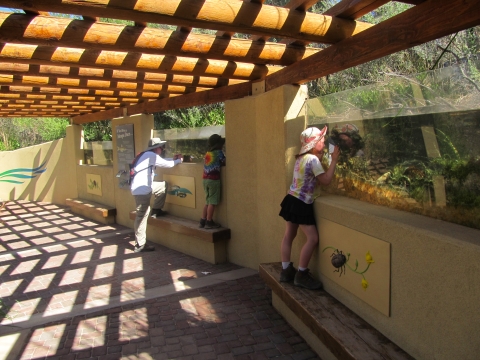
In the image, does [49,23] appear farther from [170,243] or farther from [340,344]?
[170,243]

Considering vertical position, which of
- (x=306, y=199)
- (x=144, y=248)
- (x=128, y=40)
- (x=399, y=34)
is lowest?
(x=144, y=248)

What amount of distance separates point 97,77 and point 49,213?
726 cm

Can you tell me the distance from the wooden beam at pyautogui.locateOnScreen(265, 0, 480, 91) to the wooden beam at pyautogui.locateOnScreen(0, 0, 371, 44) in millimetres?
213

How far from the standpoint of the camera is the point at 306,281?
395cm

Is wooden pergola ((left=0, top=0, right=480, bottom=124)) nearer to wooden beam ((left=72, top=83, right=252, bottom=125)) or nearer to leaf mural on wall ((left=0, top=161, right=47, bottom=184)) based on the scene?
wooden beam ((left=72, top=83, right=252, bottom=125))

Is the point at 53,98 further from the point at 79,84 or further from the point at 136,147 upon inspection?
the point at 79,84

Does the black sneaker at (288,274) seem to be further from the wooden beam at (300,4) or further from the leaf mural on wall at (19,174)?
the leaf mural on wall at (19,174)

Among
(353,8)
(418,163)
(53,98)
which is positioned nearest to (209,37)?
(353,8)

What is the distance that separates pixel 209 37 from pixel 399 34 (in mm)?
1842

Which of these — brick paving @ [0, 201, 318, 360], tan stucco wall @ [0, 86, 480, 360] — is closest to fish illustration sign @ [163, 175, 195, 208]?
tan stucco wall @ [0, 86, 480, 360]

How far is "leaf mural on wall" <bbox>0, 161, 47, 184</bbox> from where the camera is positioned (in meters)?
14.1

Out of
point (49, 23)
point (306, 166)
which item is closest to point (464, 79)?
point (306, 166)

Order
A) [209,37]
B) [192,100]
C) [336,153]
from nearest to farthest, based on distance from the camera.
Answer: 1. [336,153]
2. [209,37]
3. [192,100]

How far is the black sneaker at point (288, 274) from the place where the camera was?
4.12m
